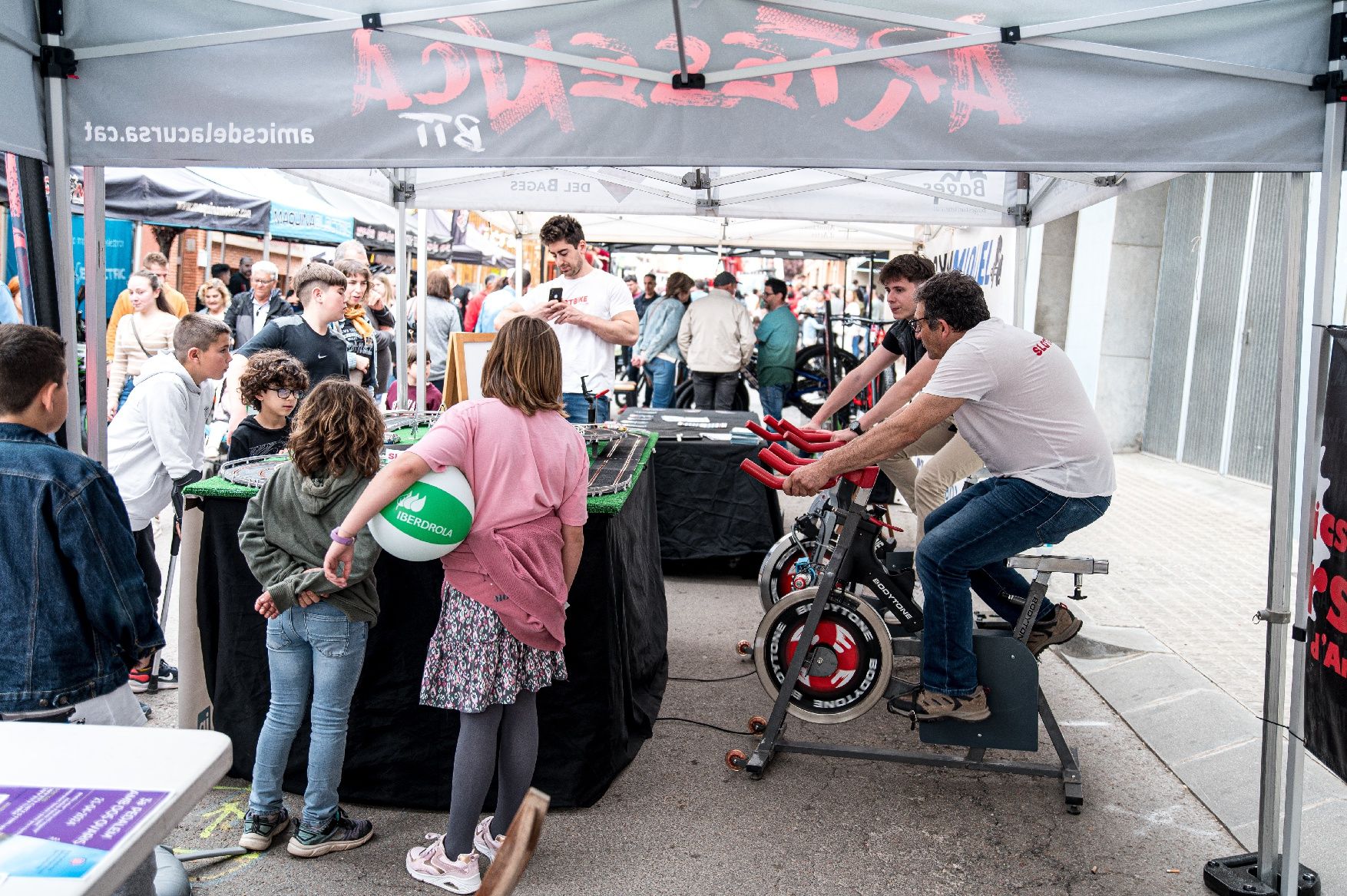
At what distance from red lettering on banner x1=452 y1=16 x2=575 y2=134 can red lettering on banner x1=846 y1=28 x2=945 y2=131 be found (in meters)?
0.98

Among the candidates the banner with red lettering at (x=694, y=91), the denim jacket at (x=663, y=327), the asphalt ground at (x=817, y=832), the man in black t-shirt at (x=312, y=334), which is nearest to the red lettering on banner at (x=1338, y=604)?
the asphalt ground at (x=817, y=832)

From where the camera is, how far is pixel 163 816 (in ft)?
4.62

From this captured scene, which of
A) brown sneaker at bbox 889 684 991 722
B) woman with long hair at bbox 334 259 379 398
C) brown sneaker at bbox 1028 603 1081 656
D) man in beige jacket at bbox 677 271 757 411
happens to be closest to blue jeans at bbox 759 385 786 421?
man in beige jacket at bbox 677 271 757 411

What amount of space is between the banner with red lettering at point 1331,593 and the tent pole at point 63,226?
369 cm

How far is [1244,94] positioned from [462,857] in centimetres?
324

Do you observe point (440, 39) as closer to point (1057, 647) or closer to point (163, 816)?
point (163, 816)

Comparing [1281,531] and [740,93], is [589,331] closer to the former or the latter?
[740,93]

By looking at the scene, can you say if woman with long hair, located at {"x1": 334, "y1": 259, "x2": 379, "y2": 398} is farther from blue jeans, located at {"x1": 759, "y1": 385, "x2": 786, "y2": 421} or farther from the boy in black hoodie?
blue jeans, located at {"x1": 759, "y1": 385, "x2": 786, "y2": 421}

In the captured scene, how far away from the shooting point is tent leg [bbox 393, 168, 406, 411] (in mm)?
7605

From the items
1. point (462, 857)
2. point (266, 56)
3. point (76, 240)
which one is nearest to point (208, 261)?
point (76, 240)

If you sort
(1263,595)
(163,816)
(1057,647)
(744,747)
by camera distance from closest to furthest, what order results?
1. (163,816)
2. (744,747)
3. (1057,647)
4. (1263,595)

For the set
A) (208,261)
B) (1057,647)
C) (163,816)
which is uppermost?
(208,261)

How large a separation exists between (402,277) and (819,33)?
544 cm

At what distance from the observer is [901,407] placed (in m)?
5.14
